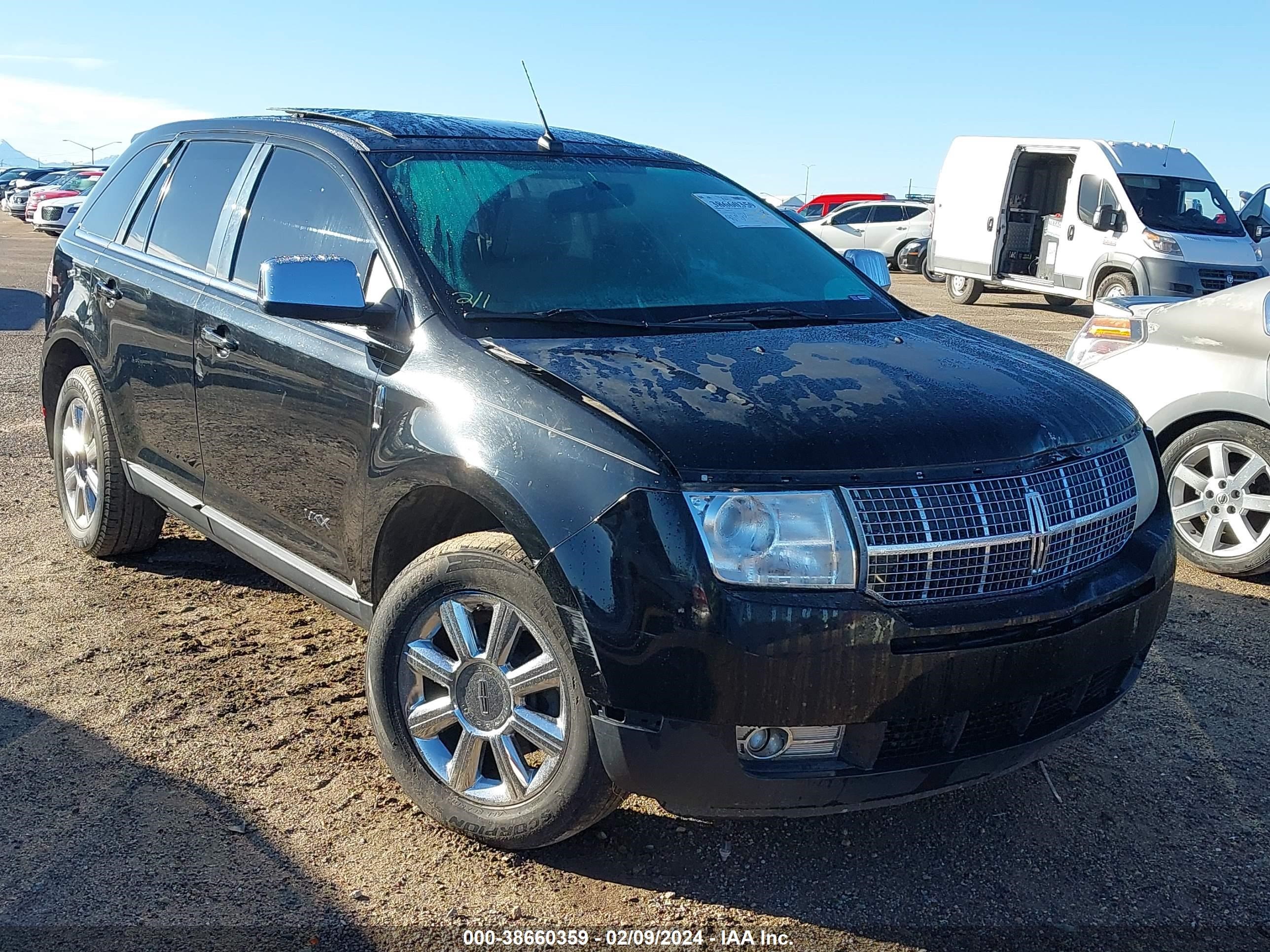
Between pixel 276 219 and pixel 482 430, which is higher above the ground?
pixel 276 219

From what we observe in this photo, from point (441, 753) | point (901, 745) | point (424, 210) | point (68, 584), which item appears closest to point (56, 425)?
point (68, 584)

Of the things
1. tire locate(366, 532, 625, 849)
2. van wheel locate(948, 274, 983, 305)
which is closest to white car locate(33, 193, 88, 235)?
van wheel locate(948, 274, 983, 305)

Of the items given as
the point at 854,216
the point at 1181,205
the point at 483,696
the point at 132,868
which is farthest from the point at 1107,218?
the point at 132,868

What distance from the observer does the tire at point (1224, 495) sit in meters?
5.25

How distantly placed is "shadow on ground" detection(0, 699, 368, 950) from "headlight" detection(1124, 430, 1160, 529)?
7.27ft

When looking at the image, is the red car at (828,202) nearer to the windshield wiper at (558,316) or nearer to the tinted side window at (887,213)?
the tinted side window at (887,213)

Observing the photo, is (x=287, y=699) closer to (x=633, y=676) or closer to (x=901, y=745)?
(x=633, y=676)

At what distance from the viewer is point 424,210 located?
3.47 m

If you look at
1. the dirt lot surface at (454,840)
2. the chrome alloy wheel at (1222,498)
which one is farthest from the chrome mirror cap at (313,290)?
the chrome alloy wheel at (1222,498)

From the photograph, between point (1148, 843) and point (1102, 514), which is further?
point (1148, 843)

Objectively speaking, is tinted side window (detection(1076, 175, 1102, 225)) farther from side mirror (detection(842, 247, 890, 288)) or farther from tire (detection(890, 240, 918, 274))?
side mirror (detection(842, 247, 890, 288))

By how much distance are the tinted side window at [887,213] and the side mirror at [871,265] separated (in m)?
22.4

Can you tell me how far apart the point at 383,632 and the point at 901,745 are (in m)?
1.33

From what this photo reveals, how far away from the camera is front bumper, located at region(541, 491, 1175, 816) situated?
97.7 inches
